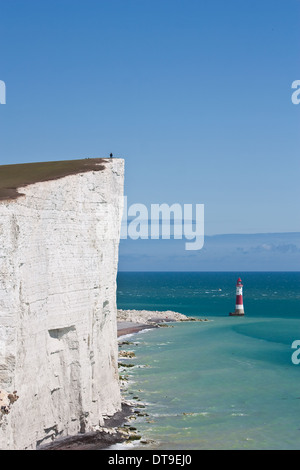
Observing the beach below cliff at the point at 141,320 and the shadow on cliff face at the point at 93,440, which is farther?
the beach below cliff at the point at 141,320

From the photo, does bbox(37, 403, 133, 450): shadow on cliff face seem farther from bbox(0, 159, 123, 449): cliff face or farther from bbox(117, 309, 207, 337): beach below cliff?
bbox(117, 309, 207, 337): beach below cliff

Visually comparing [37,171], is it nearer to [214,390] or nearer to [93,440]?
[93,440]

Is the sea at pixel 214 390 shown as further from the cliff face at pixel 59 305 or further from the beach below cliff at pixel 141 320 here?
the beach below cliff at pixel 141 320

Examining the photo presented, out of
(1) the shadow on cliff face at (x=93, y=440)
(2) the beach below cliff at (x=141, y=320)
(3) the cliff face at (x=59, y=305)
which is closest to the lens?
(3) the cliff face at (x=59, y=305)

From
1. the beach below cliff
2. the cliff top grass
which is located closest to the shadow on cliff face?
the cliff top grass

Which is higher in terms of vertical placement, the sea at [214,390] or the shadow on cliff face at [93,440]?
the shadow on cliff face at [93,440]

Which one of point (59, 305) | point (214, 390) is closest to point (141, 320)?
point (214, 390)

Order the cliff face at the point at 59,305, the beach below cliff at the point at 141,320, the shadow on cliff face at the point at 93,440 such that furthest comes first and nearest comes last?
1. the beach below cliff at the point at 141,320
2. the shadow on cliff face at the point at 93,440
3. the cliff face at the point at 59,305

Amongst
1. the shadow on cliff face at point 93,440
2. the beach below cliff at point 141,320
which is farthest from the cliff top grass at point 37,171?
the beach below cliff at point 141,320
